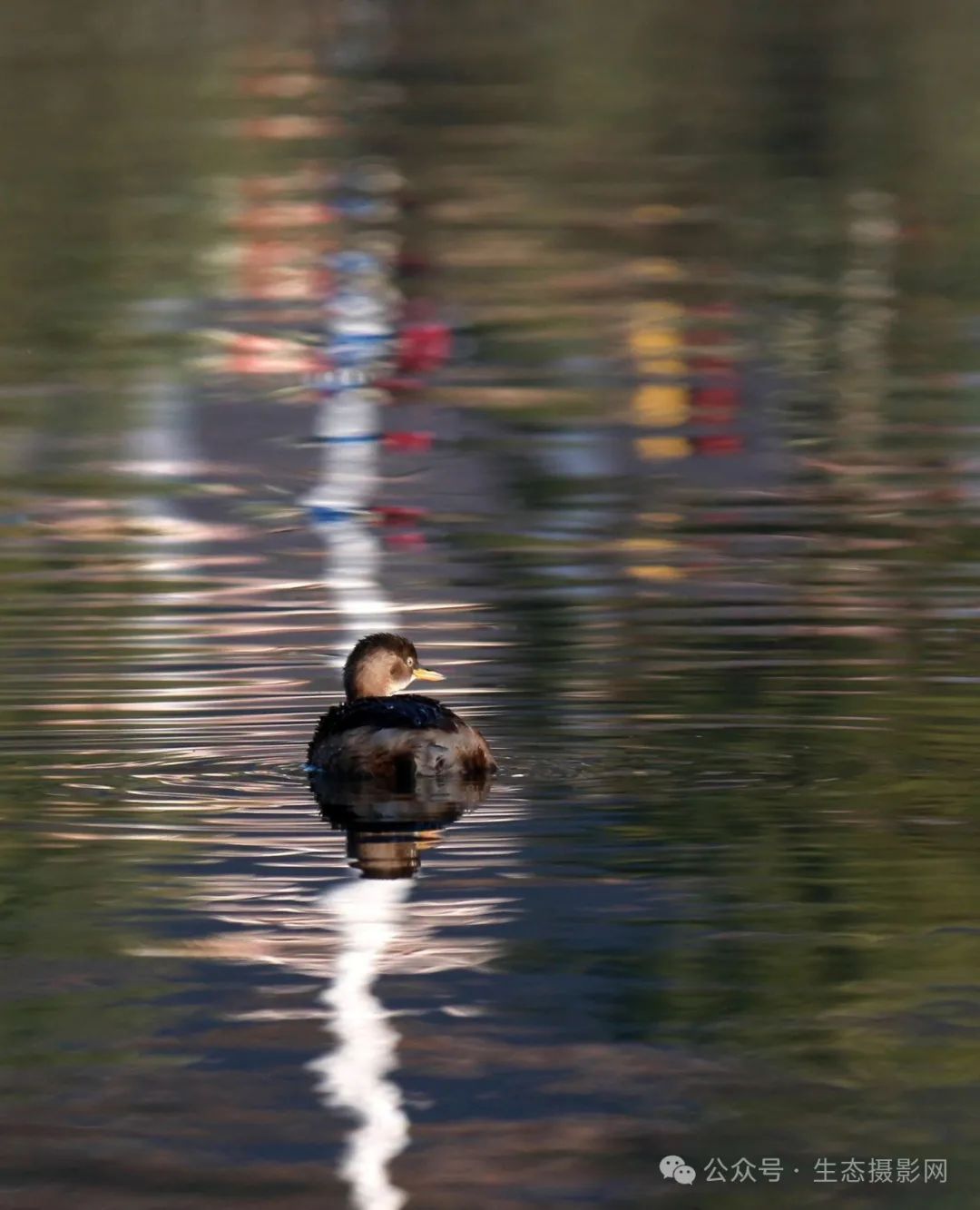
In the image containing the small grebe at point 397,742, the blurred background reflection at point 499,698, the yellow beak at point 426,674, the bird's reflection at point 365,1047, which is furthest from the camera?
the yellow beak at point 426,674

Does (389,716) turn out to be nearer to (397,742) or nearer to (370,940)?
(397,742)

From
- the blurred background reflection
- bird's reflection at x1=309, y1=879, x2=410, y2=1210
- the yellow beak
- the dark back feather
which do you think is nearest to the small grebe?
the dark back feather

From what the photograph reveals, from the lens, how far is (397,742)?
9.86 metres

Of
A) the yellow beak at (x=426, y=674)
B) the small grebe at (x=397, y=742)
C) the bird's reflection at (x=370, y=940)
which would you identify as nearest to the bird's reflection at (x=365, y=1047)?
the bird's reflection at (x=370, y=940)

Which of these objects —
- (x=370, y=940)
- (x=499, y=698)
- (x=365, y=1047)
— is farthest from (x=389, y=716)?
(x=365, y=1047)

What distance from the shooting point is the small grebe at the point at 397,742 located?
31.8 ft

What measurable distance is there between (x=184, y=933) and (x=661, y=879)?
50.8 inches

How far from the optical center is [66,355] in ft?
72.7

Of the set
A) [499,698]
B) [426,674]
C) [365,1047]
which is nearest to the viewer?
[365,1047]

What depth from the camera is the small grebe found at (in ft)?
31.8

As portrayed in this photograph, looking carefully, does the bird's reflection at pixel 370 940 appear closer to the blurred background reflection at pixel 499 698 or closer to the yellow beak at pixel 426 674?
the blurred background reflection at pixel 499 698

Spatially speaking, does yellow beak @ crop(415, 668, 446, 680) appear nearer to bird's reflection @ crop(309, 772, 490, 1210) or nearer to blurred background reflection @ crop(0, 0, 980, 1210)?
blurred background reflection @ crop(0, 0, 980, 1210)

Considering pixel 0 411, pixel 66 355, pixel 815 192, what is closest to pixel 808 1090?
pixel 0 411

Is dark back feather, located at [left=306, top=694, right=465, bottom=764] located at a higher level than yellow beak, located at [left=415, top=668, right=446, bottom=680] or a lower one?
higher
